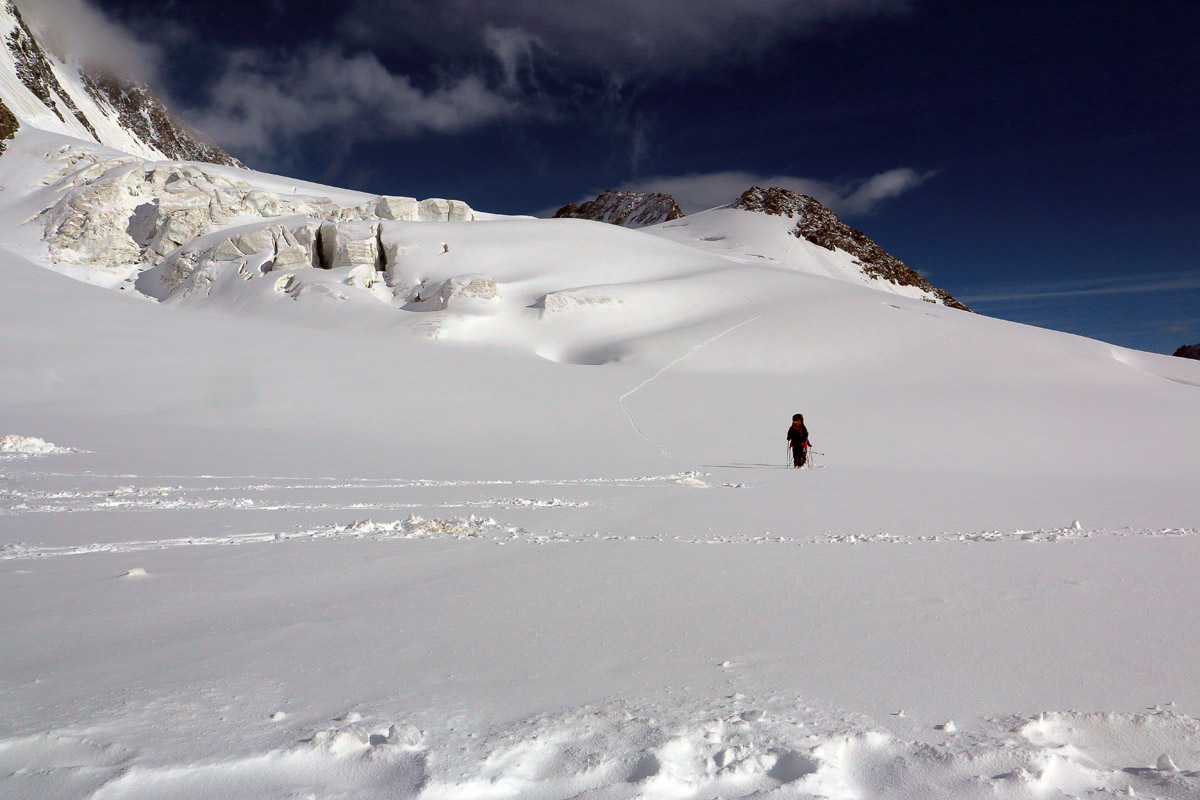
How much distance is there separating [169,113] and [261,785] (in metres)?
146

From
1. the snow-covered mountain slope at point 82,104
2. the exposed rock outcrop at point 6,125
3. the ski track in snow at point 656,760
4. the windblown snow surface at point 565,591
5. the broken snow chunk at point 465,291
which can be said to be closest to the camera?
the ski track in snow at point 656,760

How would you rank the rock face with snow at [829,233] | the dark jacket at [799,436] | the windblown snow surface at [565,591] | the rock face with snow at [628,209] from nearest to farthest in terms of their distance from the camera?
the windblown snow surface at [565,591] → the dark jacket at [799,436] → the rock face with snow at [829,233] → the rock face with snow at [628,209]

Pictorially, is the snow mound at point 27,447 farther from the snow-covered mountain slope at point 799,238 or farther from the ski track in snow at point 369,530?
the snow-covered mountain slope at point 799,238

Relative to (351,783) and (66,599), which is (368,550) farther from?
(351,783)

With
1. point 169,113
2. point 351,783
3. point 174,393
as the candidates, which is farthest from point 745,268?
point 169,113

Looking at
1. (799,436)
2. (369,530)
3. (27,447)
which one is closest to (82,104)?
(27,447)

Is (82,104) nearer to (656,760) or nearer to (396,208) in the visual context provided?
(396,208)

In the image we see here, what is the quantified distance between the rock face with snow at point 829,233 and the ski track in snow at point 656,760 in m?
130

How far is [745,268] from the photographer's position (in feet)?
111

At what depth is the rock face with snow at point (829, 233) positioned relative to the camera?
127500mm

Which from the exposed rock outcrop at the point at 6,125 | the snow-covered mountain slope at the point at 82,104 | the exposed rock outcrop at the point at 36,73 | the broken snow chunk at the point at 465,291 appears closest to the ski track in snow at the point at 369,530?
the broken snow chunk at the point at 465,291

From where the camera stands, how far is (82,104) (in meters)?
85.6

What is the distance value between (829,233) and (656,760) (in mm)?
138056

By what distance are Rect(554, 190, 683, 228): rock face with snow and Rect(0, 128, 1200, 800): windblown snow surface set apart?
138 m
